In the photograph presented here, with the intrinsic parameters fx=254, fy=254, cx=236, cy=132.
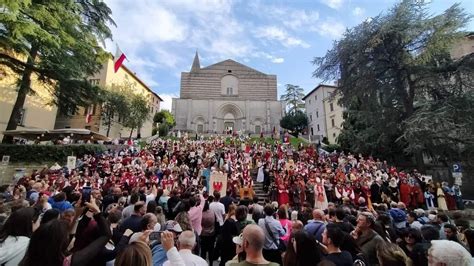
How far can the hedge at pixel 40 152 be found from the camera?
16578 millimetres

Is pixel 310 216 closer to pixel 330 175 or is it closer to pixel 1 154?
pixel 330 175

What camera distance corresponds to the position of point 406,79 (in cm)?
1925

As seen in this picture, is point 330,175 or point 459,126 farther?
point 459,126

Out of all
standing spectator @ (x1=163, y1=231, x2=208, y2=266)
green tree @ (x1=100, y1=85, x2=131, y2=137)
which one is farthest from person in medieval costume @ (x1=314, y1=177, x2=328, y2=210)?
green tree @ (x1=100, y1=85, x2=131, y2=137)

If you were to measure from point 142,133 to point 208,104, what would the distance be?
48.0 ft

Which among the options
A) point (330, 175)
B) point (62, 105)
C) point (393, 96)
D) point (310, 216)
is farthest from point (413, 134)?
point (62, 105)

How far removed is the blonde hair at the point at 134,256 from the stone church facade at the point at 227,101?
46.0 m

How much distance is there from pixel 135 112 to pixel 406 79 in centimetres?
2846

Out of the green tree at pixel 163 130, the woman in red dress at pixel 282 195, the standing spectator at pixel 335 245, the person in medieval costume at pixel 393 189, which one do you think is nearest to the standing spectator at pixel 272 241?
the standing spectator at pixel 335 245

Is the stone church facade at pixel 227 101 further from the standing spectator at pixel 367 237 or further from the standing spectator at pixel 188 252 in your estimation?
the standing spectator at pixel 188 252

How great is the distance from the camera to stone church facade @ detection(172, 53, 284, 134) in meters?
49.9

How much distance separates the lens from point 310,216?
5.24 metres

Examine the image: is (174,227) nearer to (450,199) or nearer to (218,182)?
(218,182)

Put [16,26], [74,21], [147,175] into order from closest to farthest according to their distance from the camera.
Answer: [16,26] → [74,21] → [147,175]
